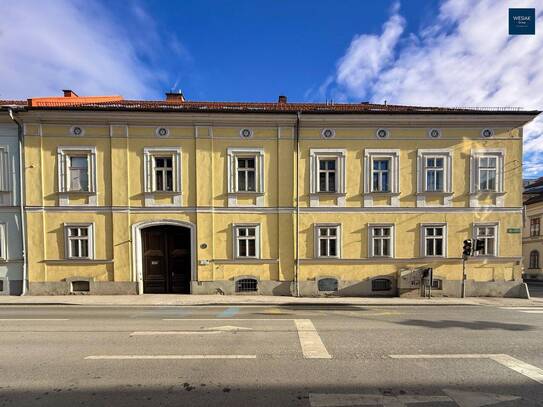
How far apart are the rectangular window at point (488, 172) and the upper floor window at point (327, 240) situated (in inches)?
278

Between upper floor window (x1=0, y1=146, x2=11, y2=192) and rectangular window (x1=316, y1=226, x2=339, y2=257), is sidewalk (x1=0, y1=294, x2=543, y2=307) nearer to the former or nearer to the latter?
rectangular window (x1=316, y1=226, x2=339, y2=257)

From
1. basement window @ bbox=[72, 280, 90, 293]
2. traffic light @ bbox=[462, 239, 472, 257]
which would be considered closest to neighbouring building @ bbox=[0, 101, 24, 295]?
basement window @ bbox=[72, 280, 90, 293]

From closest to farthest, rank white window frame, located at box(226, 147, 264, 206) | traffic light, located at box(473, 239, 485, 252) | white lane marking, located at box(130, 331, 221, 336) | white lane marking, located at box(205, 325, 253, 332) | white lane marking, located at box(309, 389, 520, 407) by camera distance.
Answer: white lane marking, located at box(309, 389, 520, 407) < white lane marking, located at box(130, 331, 221, 336) < white lane marking, located at box(205, 325, 253, 332) < traffic light, located at box(473, 239, 485, 252) < white window frame, located at box(226, 147, 264, 206)

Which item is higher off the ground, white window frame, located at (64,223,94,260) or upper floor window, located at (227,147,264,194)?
→ upper floor window, located at (227,147,264,194)

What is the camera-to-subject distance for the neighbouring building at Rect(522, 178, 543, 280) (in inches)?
987

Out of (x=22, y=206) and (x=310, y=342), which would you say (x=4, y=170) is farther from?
(x=310, y=342)

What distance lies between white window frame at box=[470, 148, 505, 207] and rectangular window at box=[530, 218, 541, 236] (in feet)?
63.6

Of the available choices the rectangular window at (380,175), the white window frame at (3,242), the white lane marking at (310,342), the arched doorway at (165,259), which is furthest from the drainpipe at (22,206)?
the rectangular window at (380,175)

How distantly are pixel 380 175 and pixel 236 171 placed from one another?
673 cm

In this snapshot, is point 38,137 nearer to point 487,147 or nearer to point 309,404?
point 309,404

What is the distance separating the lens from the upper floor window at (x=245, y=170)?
1239 cm

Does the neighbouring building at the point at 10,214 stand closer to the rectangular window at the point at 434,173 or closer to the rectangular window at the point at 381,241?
the rectangular window at the point at 381,241

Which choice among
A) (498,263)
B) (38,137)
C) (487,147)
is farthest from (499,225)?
(38,137)

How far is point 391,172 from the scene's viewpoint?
1254cm
